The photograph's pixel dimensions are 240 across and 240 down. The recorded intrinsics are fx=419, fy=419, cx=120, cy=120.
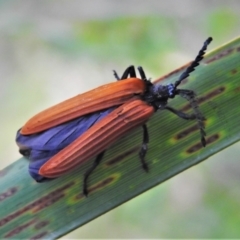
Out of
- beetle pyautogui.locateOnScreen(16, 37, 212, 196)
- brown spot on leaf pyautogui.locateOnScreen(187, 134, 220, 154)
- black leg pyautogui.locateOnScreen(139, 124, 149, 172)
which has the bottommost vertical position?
brown spot on leaf pyautogui.locateOnScreen(187, 134, 220, 154)

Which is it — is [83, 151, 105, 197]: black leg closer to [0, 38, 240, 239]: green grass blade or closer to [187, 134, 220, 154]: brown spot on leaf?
[0, 38, 240, 239]: green grass blade

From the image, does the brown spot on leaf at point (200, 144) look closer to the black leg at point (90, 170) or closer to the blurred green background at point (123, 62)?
the black leg at point (90, 170)

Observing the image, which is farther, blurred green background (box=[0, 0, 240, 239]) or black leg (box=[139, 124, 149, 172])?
blurred green background (box=[0, 0, 240, 239])

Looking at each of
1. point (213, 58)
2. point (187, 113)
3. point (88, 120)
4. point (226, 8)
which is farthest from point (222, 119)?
point (226, 8)

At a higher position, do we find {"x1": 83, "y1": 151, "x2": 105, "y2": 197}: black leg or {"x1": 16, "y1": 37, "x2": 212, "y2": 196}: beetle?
{"x1": 16, "y1": 37, "x2": 212, "y2": 196}: beetle

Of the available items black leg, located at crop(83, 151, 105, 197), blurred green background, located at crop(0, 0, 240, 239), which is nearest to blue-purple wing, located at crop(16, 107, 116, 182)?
black leg, located at crop(83, 151, 105, 197)

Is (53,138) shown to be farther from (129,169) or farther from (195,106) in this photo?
(195,106)
